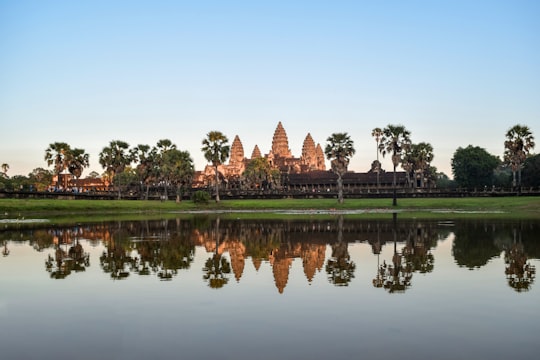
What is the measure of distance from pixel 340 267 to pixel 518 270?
660 centimetres

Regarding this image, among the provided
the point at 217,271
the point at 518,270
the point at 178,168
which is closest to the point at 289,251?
the point at 217,271

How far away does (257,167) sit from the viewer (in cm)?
14875

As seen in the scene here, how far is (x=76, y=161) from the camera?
4065 inches

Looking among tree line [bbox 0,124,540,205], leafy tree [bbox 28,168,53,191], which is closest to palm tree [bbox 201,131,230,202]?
tree line [bbox 0,124,540,205]

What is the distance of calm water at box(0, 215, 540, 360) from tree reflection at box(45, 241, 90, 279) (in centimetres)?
8

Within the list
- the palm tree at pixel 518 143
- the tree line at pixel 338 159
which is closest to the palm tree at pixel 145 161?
the tree line at pixel 338 159

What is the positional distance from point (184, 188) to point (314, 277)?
9864 cm

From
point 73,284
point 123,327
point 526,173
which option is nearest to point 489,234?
point 73,284

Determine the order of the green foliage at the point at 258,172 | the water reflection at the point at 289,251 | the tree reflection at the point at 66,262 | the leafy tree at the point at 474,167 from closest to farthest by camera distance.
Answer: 1. the water reflection at the point at 289,251
2. the tree reflection at the point at 66,262
3. the leafy tree at the point at 474,167
4. the green foliage at the point at 258,172

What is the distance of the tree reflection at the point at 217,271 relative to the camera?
19391mm

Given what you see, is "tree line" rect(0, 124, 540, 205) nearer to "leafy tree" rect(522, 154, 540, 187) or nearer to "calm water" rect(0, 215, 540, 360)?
"leafy tree" rect(522, 154, 540, 187)

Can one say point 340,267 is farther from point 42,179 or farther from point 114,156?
point 42,179

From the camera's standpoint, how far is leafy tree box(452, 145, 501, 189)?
5167 inches

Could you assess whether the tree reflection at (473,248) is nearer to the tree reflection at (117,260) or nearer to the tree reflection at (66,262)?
the tree reflection at (117,260)
